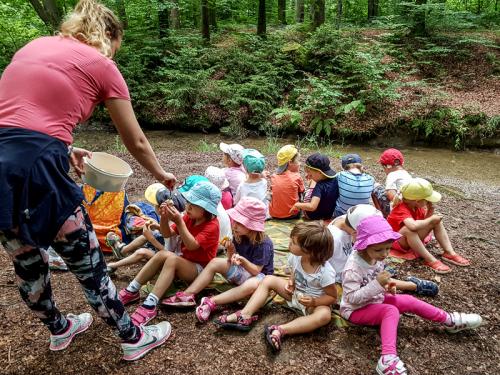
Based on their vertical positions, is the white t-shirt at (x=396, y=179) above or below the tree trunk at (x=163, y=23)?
below

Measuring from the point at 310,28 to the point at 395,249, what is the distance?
11.9 meters

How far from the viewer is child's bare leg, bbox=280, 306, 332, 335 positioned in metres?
2.81

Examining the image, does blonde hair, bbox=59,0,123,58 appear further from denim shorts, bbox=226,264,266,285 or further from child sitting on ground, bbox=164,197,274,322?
denim shorts, bbox=226,264,266,285

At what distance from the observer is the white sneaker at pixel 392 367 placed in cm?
245

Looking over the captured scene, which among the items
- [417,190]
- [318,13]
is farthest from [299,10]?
[417,190]

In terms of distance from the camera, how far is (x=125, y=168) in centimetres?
344

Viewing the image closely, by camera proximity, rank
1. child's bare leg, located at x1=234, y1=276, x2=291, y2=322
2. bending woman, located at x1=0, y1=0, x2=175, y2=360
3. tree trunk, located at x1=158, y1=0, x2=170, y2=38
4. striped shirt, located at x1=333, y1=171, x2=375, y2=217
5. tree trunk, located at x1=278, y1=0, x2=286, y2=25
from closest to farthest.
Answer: bending woman, located at x1=0, y1=0, x2=175, y2=360 < child's bare leg, located at x1=234, y1=276, x2=291, y2=322 < striped shirt, located at x1=333, y1=171, x2=375, y2=217 < tree trunk, located at x1=158, y1=0, x2=170, y2=38 < tree trunk, located at x1=278, y1=0, x2=286, y2=25

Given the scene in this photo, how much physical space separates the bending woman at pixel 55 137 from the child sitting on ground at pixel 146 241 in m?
1.30

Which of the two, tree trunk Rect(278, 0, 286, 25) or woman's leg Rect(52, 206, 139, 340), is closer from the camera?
woman's leg Rect(52, 206, 139, 340)

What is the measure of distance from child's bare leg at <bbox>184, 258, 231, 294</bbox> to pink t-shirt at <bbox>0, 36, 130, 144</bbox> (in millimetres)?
1731

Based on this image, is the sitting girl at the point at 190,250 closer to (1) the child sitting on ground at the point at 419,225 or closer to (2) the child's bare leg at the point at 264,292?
(2) the child's bare leg at the point at 264,292

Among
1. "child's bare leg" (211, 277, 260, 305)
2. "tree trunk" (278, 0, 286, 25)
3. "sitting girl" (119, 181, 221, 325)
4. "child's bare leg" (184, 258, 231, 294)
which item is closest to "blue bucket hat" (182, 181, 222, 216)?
"sitting girl" (119, 181, 221, 325)

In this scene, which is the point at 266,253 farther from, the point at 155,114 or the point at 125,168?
the point at 155,114

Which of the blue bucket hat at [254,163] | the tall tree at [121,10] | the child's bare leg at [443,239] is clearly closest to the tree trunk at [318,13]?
the tall tree at [121,10]
